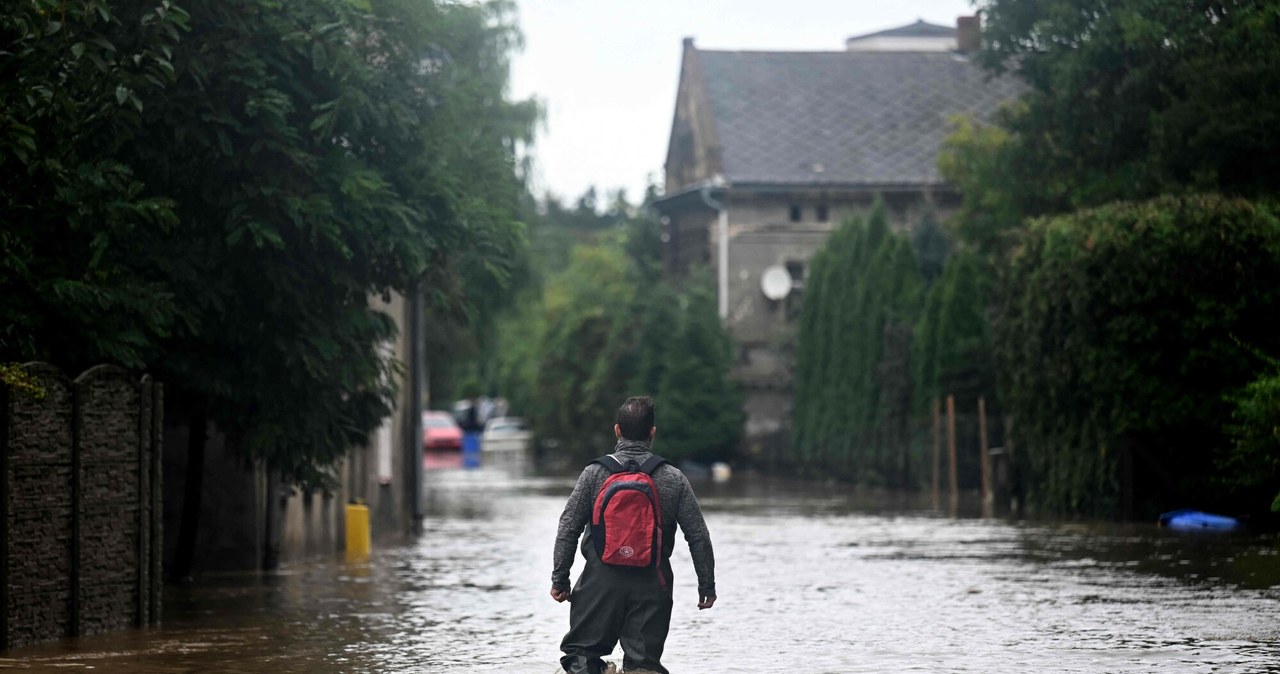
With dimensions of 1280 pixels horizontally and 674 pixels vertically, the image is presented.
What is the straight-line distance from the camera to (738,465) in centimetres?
5903

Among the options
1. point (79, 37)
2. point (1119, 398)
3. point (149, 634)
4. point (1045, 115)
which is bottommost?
point (149, 634)

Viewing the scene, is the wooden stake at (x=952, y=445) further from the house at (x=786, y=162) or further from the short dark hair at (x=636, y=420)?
the short dark hair at (x=636, y=420)

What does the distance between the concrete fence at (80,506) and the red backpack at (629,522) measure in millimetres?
4594

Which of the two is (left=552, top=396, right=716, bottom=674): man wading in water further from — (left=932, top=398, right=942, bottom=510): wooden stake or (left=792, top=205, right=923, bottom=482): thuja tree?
(left=792, top=205, right=923, bottom=482): thuja tree

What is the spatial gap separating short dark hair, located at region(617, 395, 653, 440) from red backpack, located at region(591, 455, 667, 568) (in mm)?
257

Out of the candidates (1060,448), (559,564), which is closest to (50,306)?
(559,564)

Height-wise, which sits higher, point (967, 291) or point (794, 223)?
point (794, 223)

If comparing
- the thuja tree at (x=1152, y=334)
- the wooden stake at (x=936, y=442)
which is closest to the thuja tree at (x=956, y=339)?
the wooden stake at (x=936, y=442)

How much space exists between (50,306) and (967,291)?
29063 millimetres

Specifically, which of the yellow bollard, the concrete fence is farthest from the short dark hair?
the yellow bollard

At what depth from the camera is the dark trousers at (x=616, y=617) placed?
435 inches

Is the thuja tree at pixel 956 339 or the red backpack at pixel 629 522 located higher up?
the thuja tree at pixel 956 339

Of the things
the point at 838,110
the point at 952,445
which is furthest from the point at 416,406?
the point at 838,110

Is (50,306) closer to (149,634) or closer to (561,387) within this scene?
(149,634)
